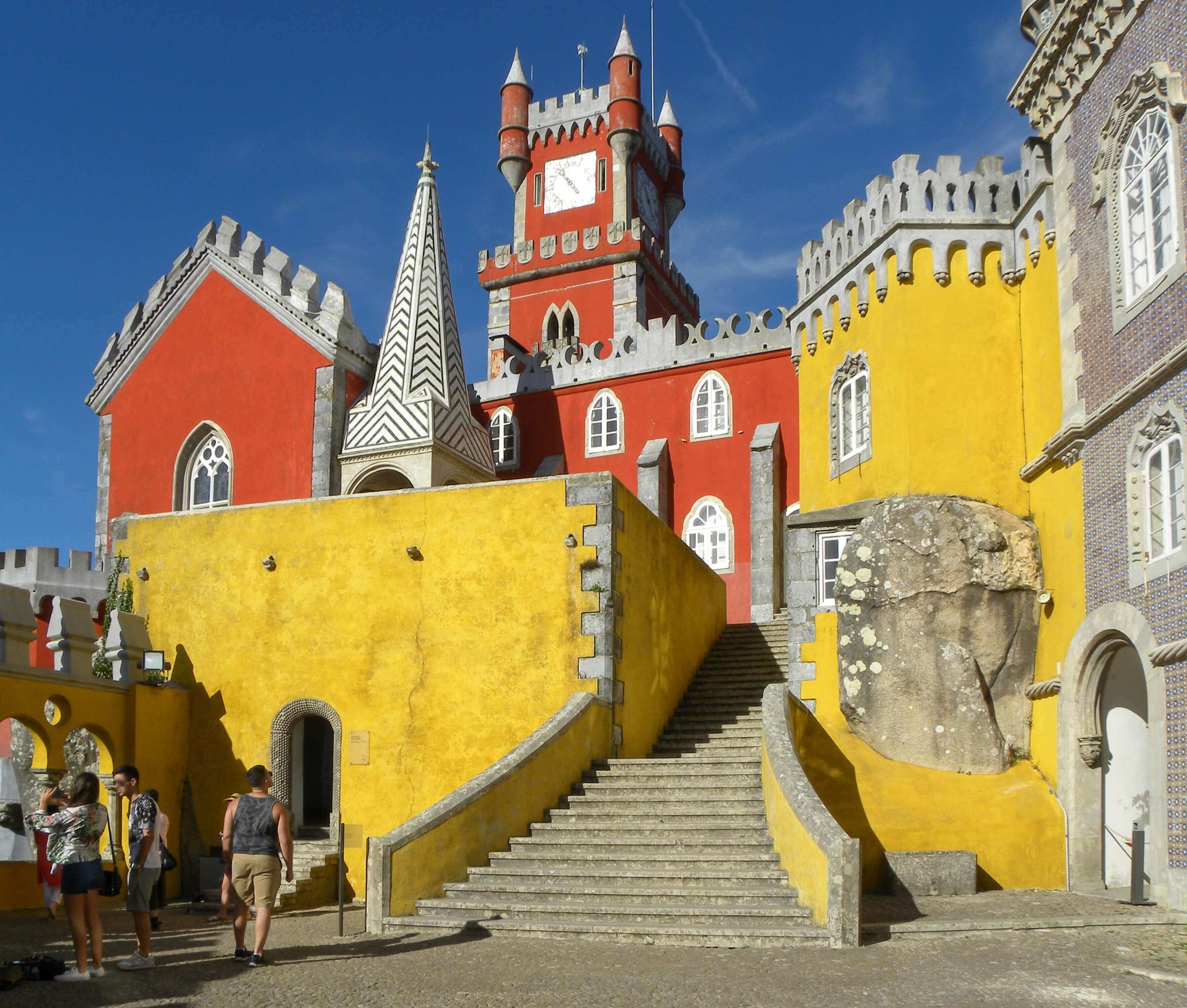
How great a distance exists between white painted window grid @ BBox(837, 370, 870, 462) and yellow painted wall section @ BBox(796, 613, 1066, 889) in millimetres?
4190

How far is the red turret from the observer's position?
38.1m

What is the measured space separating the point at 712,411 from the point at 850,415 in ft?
A: 28.4

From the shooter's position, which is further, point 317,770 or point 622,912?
point 317,770

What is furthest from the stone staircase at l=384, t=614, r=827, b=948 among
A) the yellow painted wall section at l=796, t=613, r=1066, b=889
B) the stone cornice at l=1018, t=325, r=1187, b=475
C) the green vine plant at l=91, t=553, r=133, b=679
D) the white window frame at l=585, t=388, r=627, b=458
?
the white window frame at l=585, t=388, r=627, b=458

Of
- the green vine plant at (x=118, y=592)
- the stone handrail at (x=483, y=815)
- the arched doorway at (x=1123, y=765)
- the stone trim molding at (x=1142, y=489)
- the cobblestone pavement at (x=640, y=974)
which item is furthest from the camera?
the green vine plant at (x=118, y=592)

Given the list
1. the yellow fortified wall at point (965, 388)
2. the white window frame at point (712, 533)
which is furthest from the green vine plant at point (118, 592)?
the white window frame at point (712, 533)

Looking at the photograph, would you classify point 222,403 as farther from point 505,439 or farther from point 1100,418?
point 1100,418

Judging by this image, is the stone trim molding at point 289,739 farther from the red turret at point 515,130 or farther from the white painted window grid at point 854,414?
the red turret at point 515,130

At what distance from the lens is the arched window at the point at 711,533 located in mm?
24812

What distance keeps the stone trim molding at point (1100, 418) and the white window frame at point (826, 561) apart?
8.13 feet

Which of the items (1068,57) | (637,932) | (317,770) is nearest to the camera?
(637,932)

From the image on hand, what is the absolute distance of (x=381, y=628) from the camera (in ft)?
50.4

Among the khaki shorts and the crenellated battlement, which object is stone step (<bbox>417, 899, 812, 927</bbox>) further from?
the crenellated battlement

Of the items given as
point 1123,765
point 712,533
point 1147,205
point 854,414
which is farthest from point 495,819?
point 712,533
